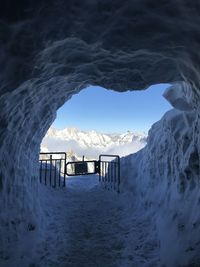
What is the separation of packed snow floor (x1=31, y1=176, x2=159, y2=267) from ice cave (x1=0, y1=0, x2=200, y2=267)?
11 cm

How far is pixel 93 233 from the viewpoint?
9.41 metres

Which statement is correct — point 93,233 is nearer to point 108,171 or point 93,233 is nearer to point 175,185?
point 175,185

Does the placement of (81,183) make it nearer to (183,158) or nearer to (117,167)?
(117,167)

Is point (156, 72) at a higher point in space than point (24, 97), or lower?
higher

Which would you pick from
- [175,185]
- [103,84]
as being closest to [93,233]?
[175,185]

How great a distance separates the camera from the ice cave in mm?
4082

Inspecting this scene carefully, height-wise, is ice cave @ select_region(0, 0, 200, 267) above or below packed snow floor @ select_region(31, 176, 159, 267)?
above

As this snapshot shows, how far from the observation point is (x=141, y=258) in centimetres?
744

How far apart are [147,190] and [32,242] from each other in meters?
5.01

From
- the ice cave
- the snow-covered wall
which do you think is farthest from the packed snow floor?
the snow-covered wall

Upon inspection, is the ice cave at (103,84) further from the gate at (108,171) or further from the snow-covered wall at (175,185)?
the gate at (108,171)

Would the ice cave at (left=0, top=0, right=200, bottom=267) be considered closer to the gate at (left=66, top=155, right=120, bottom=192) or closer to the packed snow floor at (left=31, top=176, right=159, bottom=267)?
the packed snow floor at (left=31, top=176, right=159, bottom=267)

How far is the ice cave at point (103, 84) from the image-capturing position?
13.4 feet

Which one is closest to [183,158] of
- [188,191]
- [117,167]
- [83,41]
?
[188,191]
